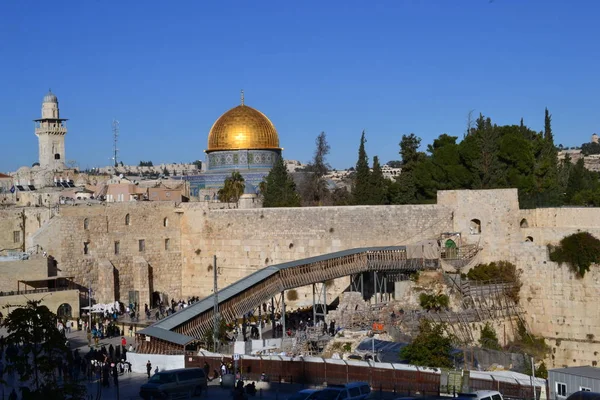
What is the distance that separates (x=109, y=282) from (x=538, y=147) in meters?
16.9

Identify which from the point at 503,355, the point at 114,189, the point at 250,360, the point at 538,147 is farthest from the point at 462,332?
the point at 114,189

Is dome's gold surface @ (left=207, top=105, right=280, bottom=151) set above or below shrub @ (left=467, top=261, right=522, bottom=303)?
above

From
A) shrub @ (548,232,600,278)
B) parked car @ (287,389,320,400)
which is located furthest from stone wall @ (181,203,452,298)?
parked car @ (287,389,320,400)

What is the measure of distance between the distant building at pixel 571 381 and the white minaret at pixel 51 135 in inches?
1482

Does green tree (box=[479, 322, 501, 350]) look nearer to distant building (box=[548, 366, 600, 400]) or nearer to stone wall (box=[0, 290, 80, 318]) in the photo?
distant building (box=[548, 366, 600, 400])

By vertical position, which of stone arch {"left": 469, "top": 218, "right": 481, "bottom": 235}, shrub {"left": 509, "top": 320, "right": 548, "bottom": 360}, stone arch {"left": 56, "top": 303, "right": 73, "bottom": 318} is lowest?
shrub {"left": 509, "top": 320, "right": 548, "bottom": 360}

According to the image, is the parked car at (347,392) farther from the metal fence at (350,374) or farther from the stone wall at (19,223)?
the stone wall at (19,223)

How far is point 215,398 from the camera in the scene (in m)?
18.6

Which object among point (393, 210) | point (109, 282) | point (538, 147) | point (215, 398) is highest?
point (538, 147)

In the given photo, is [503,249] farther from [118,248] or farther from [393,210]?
[118,248]

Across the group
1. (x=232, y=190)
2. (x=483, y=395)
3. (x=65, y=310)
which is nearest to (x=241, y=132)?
(x=232, y=190)

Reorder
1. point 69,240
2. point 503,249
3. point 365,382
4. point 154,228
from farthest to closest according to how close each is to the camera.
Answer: point 154,228
point 69,240
point 503,249
point 365,382

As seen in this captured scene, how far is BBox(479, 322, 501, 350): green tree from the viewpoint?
2594 centimetres

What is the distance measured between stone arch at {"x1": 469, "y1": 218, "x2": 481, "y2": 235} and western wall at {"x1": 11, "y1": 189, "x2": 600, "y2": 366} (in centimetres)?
4
